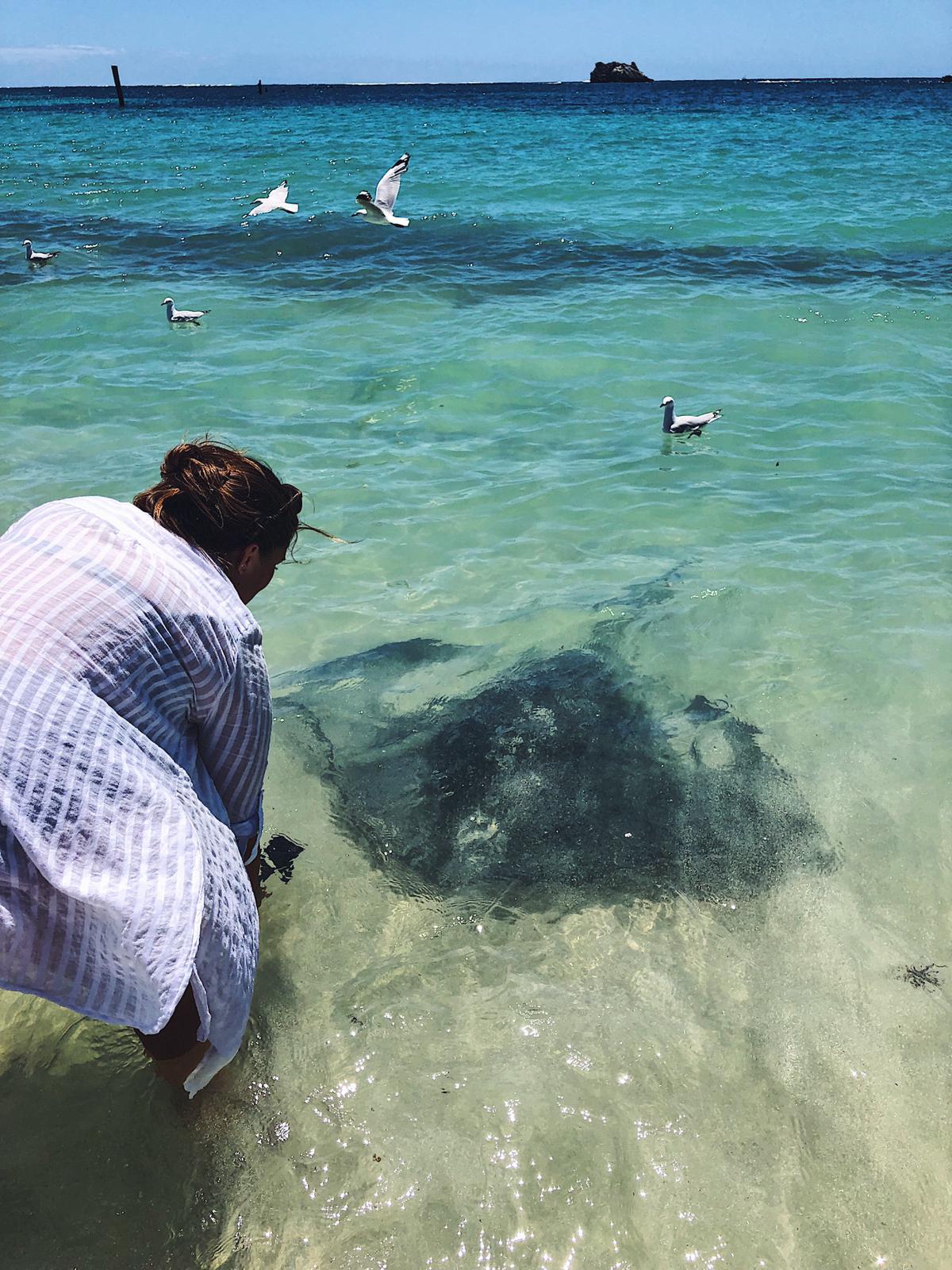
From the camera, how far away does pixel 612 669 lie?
4336mm

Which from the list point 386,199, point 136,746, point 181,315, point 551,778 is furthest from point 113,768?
point 386,199

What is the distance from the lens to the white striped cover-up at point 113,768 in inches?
59.7

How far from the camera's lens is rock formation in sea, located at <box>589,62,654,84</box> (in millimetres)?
106125

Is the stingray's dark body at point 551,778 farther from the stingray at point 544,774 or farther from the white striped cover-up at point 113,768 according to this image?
the white striped cover-up at point 113,768

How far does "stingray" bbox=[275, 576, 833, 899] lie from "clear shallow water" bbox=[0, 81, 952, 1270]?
0.39ft

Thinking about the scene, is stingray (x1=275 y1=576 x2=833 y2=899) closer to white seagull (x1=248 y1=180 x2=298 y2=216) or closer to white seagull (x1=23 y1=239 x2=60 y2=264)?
white seagull (x1=248 y1=180 x2=298 y2=216)

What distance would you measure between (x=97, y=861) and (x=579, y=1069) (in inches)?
60.6

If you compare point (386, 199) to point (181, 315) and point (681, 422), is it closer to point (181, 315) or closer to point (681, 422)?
point (181, 315)

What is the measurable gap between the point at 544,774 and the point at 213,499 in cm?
207

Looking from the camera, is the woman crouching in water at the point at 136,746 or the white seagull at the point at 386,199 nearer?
the woman crouching in water at the point at 136,746

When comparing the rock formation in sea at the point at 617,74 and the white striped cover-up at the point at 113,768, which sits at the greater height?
the rock formation in sea at the point at 617,74

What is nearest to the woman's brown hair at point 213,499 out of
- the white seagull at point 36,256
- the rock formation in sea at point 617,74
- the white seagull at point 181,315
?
the white seagull at point 181,315

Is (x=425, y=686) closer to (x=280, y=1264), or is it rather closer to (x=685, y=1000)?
(x=685, y=1000)

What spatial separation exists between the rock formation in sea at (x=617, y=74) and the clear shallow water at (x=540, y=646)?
10963 centimetres
